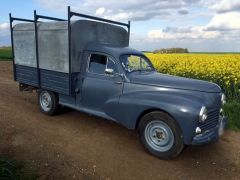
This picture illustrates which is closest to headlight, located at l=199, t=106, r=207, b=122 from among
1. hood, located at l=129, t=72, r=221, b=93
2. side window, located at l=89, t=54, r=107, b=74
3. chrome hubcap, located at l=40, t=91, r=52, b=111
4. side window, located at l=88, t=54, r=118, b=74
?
hood, located at l=129, t=72, r=221, b=93

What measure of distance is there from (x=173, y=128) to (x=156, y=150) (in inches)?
24.5

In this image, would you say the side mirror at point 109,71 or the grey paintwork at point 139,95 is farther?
A: the side mirror at point 109,71

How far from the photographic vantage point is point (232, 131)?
25.3 feet

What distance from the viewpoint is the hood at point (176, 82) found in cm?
585

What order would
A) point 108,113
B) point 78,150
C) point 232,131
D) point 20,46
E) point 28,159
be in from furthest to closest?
point 20,46 < point 232,131 < point 108,113 < point 78,150 < point 28,159

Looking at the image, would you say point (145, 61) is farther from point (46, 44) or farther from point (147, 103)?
point (46, 44)

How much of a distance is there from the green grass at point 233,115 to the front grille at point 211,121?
208cm

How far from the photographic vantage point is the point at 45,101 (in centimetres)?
858

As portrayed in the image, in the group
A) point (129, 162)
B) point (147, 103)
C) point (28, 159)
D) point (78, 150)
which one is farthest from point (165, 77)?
point (28, 159)

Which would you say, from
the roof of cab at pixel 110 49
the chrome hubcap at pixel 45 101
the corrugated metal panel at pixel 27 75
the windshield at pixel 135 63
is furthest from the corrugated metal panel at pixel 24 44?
the windshield at pixel 135 63

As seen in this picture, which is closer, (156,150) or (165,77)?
(156,150)

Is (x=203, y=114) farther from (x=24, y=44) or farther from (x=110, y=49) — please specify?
(x=24, y=44)

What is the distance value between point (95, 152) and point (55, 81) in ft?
8.61

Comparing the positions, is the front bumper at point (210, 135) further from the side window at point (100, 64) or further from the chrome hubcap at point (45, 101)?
the chrome hubcap at point (45, 101)
